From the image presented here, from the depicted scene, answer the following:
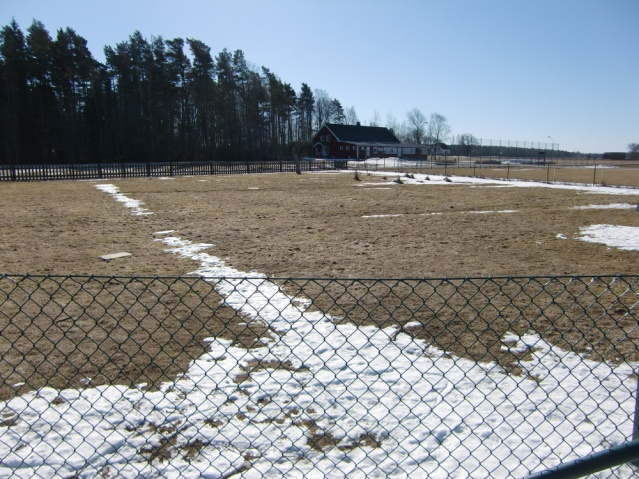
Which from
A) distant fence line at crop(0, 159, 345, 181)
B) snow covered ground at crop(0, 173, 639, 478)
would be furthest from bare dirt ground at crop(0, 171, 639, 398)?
distant fence line at crop(0, 159, 345, 181)

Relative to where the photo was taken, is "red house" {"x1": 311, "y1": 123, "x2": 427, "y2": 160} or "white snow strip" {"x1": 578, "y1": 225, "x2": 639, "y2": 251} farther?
"red house" {"x1": 311, "y1": 123, "x2": 427, "y2": 160}

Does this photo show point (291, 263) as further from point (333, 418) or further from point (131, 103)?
point (131, 103)

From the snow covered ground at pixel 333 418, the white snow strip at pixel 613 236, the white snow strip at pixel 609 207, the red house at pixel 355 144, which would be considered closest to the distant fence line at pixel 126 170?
the red house at pixel 355 144

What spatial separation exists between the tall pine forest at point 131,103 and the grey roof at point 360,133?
364 inches


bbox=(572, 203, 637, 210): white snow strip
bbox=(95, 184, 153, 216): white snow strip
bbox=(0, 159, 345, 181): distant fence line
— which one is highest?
bbox=(0, 159, 345, 181): distant fence line

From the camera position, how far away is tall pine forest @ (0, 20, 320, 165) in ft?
166

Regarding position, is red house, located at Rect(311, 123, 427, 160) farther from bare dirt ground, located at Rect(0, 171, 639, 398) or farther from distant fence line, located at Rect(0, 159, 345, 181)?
bare dirt ground, located at Rect(0, 171, 639, 398)

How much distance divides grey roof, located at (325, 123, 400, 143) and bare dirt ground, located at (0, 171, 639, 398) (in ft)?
175

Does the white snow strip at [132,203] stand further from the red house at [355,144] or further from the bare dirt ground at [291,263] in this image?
the red house at [355,144]

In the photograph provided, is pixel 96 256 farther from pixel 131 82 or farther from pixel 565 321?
pixel 131 82

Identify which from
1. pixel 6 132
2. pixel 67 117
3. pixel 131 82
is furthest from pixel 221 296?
pixel 131 82

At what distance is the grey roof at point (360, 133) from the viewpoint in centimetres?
7012

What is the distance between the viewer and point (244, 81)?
67562mm

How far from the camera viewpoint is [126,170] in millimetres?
35500
